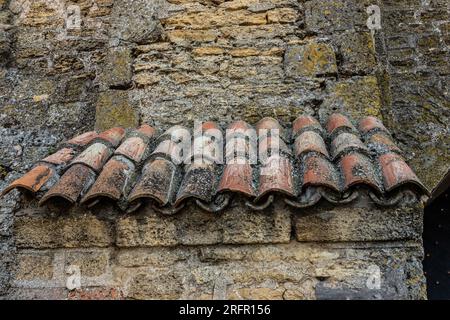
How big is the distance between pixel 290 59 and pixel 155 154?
109cm

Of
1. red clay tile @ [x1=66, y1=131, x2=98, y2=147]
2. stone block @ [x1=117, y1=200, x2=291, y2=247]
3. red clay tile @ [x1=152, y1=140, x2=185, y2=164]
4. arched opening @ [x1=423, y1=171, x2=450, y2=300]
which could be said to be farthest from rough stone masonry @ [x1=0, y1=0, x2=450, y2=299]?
arched opening @ [x1=423, y1=171, x2=450, y2=300]

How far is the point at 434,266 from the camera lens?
376cm

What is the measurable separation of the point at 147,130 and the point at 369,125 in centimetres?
122

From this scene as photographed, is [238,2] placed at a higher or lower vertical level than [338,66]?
higher

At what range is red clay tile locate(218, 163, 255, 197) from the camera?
1.83 m

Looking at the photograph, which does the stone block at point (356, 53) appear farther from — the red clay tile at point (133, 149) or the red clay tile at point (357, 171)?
the red clay tile at point (133, 149)

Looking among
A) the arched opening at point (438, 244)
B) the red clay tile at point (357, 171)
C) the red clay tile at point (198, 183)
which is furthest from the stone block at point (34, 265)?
the arched opening at point (438, 244)

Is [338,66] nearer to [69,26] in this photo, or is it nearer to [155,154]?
[155,154]

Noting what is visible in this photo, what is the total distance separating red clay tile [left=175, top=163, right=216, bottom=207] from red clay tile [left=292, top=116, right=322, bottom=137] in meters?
0.57

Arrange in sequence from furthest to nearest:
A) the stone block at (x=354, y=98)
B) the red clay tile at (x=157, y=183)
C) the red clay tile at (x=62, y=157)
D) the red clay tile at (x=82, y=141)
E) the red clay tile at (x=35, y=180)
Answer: the stone block at (x=354, y=98), the red clay tile at (x=82, y=141), the red clay tile at (x=62, y=157), the red clay tile at (x=35, y=180), the red clay tile at (x=157, y=183)

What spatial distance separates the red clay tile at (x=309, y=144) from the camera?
206cm

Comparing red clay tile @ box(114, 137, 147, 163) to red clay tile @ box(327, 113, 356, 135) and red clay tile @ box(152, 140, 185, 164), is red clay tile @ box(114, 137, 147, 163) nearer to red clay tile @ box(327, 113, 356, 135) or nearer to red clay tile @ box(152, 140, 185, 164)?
red clay tile @ box(152, 140, 185, 164)
